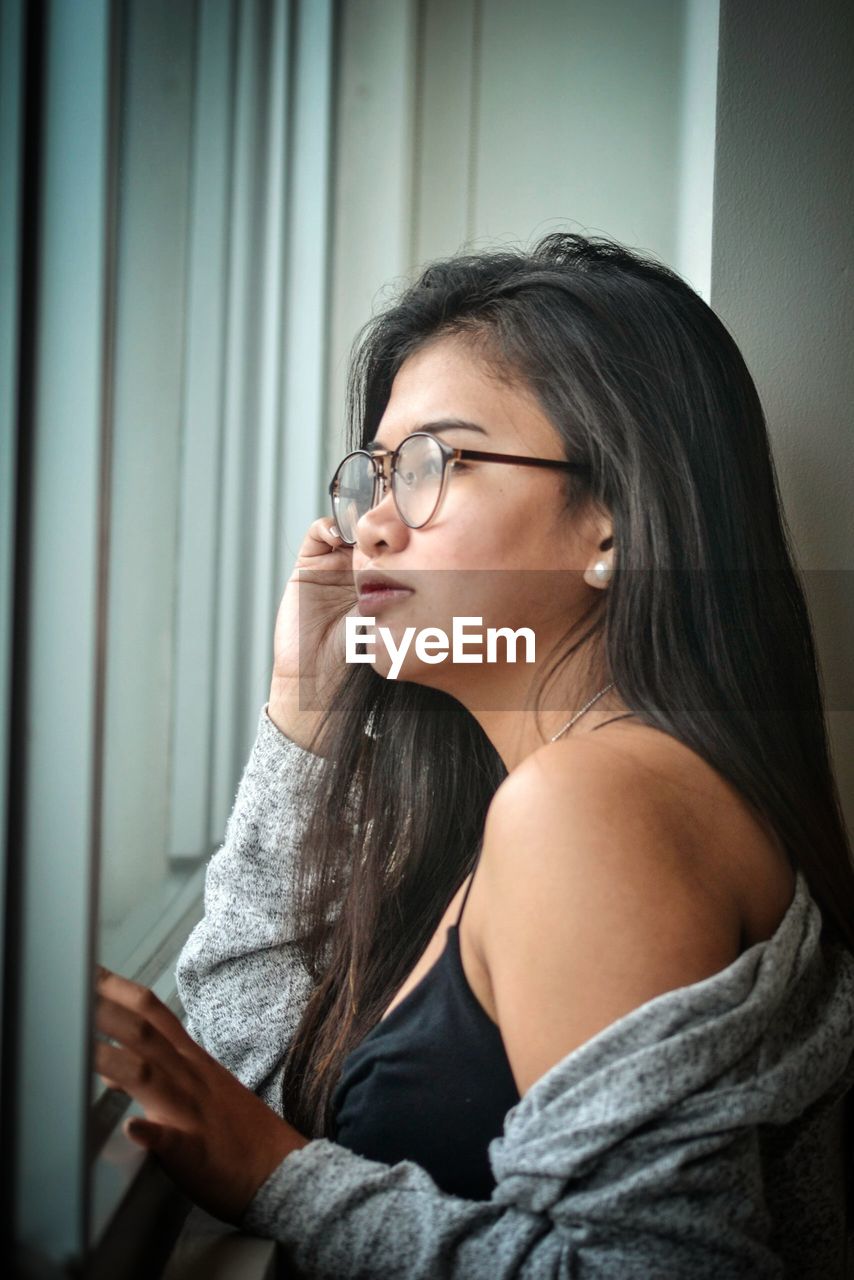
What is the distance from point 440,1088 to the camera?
878 millimetres

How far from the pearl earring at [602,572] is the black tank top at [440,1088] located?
0.35m

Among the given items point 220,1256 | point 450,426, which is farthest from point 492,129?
point 220,1256

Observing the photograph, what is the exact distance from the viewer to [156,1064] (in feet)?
2.70

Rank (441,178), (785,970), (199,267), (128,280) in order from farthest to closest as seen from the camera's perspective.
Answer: (441,178), (199,267), (128,280), (785,970)

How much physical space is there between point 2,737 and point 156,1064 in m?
0.35

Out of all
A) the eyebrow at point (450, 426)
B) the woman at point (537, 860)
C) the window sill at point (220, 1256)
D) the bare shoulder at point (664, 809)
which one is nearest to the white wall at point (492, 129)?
the woman at point (537, 860)

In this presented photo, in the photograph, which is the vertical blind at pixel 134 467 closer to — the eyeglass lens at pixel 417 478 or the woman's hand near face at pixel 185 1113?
the woman's hand near face at pixel 185 1113

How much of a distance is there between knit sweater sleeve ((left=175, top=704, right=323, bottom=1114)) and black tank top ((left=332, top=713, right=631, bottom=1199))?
255 millimetres

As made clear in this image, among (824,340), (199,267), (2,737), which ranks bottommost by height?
(2,737)

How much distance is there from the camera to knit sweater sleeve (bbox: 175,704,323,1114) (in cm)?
117

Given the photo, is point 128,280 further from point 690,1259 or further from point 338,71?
point 690,1259

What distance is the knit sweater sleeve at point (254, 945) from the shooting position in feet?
3.84

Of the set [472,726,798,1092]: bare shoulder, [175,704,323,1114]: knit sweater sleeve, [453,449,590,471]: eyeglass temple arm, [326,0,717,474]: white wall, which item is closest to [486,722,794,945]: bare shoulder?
[472,726,798,1092]: bare shoulder

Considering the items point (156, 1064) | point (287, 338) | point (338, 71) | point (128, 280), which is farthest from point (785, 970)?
point (338, 71)
